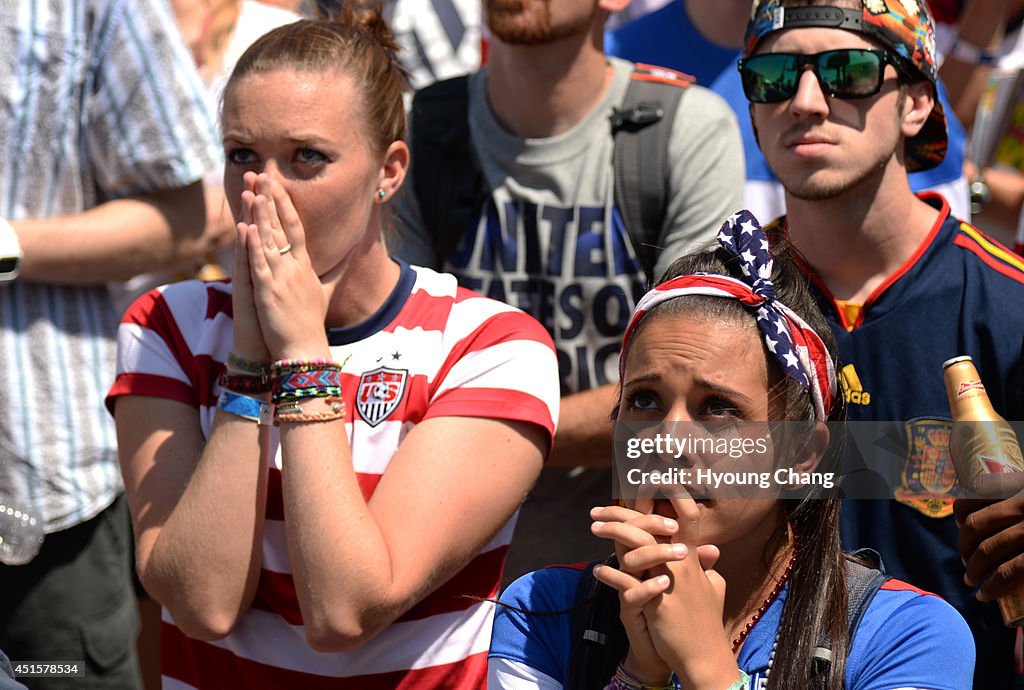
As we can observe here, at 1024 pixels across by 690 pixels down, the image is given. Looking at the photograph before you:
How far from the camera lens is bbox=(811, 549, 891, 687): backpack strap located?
7.08 feet

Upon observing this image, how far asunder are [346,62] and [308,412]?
80cm

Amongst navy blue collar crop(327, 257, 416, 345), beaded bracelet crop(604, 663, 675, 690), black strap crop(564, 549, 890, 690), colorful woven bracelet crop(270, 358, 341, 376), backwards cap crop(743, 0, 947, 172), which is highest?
backwards cap crop(743, 0, 947, 172)

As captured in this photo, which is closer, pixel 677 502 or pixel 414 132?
pixel 677 502

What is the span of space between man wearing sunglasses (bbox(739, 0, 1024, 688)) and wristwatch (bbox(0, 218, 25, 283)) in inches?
69.8

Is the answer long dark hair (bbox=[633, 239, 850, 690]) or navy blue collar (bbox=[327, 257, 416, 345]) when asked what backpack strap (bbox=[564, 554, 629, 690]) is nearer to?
long dark hair (bbox=[633, 239, 850, 690])

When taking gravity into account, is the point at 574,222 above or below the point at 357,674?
above

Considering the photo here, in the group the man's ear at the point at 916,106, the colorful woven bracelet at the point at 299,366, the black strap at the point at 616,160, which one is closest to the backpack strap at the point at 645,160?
the black strap at the point at 616,160

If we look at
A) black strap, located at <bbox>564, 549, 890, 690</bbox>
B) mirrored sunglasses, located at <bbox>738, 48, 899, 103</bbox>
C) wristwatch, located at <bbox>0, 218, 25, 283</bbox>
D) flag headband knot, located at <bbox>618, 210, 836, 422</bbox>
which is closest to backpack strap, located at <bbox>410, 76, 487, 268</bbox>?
mirrored sunglasses, located at <bbox>738, 48, 899, 103</bbox>

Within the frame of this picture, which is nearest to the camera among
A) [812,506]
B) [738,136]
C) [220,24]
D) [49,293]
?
[812,506]

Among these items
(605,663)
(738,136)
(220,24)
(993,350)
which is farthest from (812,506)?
(220,24)

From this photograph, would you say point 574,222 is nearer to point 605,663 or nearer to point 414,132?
point 414,132

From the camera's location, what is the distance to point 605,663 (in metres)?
2.25

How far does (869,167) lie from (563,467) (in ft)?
3.51
